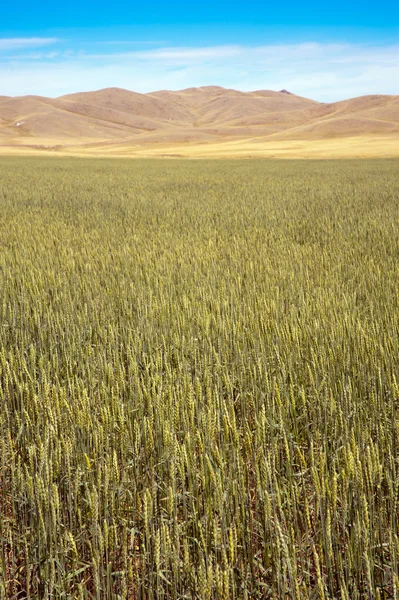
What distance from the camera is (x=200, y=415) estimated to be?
8.22ft

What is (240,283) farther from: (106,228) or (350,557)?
(106,228)

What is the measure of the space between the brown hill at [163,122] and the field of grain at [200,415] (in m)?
71.7

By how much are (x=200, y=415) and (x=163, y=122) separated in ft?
548

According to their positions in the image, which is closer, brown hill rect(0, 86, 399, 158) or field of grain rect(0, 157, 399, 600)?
field of grain rect(0, 157, 399, 600)

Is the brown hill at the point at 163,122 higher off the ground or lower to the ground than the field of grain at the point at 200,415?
higher

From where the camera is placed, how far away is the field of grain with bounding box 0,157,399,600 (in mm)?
1706

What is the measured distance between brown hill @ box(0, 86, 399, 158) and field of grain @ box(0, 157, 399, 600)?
71709mm

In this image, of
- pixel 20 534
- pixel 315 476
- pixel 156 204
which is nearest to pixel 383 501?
pixel 315 476

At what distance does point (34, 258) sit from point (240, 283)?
8.99ft

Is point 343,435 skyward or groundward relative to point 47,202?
groundward

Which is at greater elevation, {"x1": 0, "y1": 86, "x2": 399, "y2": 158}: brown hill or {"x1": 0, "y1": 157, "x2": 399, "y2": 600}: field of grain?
{"x1": 0, "y1": 86, "x2": 399, "y2": 158}: brown hill

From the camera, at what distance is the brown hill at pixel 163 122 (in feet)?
307

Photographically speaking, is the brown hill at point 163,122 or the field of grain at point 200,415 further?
the brown hill at point 163,122

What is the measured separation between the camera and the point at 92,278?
17.6 ft
